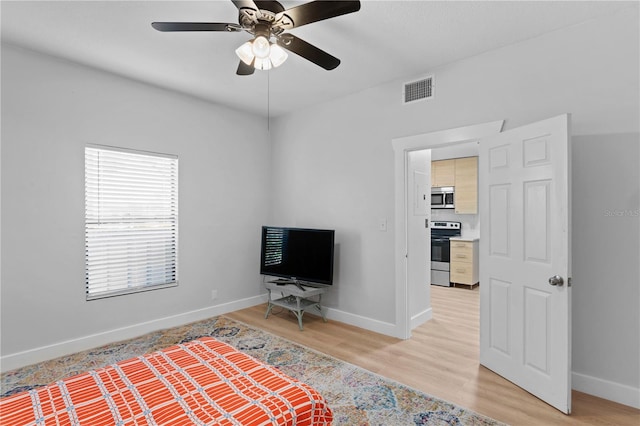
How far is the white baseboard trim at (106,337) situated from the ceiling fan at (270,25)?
3002 mm

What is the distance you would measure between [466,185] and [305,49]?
16.6ft

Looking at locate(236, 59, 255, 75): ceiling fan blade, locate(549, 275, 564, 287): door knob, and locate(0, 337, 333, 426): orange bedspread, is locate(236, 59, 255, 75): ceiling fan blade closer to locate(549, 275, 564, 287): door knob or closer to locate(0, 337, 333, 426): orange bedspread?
locate(0, 337, 333, 426): orange bedspread

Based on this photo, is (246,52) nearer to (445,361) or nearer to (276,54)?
(276,54)

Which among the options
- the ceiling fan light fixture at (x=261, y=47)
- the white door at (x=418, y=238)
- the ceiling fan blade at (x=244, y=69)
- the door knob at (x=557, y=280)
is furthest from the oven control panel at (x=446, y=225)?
the ceiling fan light fixture at (x=261, y=47)

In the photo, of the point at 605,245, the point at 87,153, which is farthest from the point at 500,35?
the point at 87,153

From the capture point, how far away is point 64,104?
3.16 meters

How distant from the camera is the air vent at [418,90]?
133 inches

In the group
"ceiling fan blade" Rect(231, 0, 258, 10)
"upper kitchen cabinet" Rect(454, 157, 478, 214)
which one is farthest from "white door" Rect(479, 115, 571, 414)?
"upper kitchen cabinet" Rect(454, 157, 478, 214)

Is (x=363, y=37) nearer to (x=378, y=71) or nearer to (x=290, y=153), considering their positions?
(x=378, y=71)

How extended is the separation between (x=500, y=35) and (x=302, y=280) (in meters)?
3.16

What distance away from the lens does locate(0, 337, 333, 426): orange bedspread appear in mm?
1417

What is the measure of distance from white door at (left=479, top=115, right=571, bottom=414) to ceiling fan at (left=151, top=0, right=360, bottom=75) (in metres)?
1.64

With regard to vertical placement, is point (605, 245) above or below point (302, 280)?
above

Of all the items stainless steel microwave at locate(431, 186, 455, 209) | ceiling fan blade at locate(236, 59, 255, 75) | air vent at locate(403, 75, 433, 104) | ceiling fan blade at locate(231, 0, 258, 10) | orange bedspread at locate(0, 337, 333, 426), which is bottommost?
orange bedspread at locate(0, 337, 333, 426)
